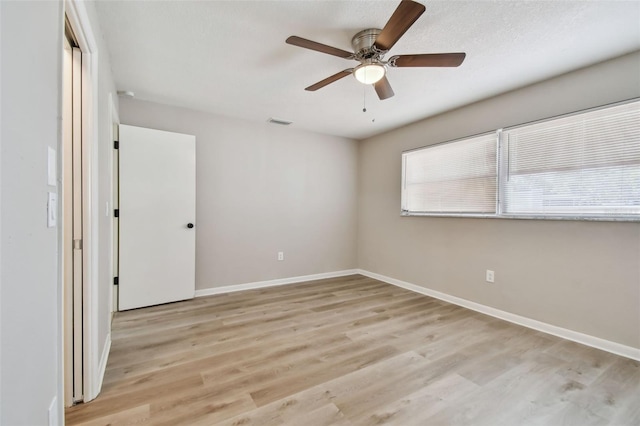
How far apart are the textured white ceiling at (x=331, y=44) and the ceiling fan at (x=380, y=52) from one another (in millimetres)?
102

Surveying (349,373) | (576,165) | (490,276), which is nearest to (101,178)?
(349,373)

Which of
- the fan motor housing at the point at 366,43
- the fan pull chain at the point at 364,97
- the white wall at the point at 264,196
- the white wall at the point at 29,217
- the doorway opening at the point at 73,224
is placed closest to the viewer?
the white wall at the point at 29,217

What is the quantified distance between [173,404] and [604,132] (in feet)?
12.5

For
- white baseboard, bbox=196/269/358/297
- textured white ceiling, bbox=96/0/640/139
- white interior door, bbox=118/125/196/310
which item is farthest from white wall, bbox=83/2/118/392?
white baseboard, bbox=196/269/358/297

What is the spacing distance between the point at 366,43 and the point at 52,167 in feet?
6.38

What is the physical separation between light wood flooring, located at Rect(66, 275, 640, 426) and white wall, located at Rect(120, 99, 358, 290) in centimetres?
98

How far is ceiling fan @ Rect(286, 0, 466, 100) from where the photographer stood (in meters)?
→ 1.57

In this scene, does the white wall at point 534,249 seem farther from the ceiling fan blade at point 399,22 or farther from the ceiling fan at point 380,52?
the ceiling fan blade at point 399,22

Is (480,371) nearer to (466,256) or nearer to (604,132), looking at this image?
(466,256)

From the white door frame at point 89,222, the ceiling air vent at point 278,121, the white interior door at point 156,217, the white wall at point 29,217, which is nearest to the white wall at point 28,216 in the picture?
the white wall at point 29,217

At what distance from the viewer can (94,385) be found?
5.31ft

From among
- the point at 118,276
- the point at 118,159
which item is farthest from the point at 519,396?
the point at 118,159

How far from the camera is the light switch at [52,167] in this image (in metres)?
0.96

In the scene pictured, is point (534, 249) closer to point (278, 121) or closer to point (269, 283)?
point (269, 283)
